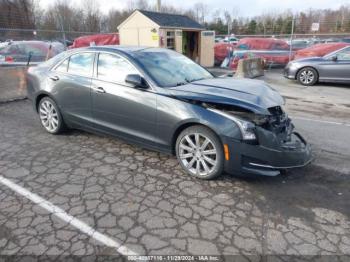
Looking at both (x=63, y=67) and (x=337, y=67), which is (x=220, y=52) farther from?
(x=63, y=67)

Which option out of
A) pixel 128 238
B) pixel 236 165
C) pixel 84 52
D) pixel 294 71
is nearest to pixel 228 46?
pixel 294 71

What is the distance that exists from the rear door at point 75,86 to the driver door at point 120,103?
0.55 feet

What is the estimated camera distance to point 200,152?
3539mm

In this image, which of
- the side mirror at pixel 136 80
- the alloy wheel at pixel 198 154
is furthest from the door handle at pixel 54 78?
the alloy wheel at pixel 198 154

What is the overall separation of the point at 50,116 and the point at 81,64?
1.20 meters

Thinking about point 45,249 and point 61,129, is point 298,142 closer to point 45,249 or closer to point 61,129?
point 45,249

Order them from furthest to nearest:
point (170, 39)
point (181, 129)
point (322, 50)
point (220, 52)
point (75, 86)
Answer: point (220, 52) < point (322, 50) < point (170, 39) < point (75, 86) < point (181, 129)

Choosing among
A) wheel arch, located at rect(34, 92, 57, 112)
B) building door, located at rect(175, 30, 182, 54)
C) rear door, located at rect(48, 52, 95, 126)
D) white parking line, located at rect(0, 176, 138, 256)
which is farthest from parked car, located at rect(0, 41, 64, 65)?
white parking line, located at rect(0, 176, 138, 256)

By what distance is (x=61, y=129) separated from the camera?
5098 millimetres

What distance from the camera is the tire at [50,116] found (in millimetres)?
4996

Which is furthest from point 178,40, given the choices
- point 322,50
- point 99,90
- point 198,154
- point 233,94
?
point 198,154

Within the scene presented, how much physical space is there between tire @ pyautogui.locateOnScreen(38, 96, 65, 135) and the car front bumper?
3.15m

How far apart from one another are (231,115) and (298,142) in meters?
1.01

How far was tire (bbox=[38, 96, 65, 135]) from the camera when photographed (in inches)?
197
